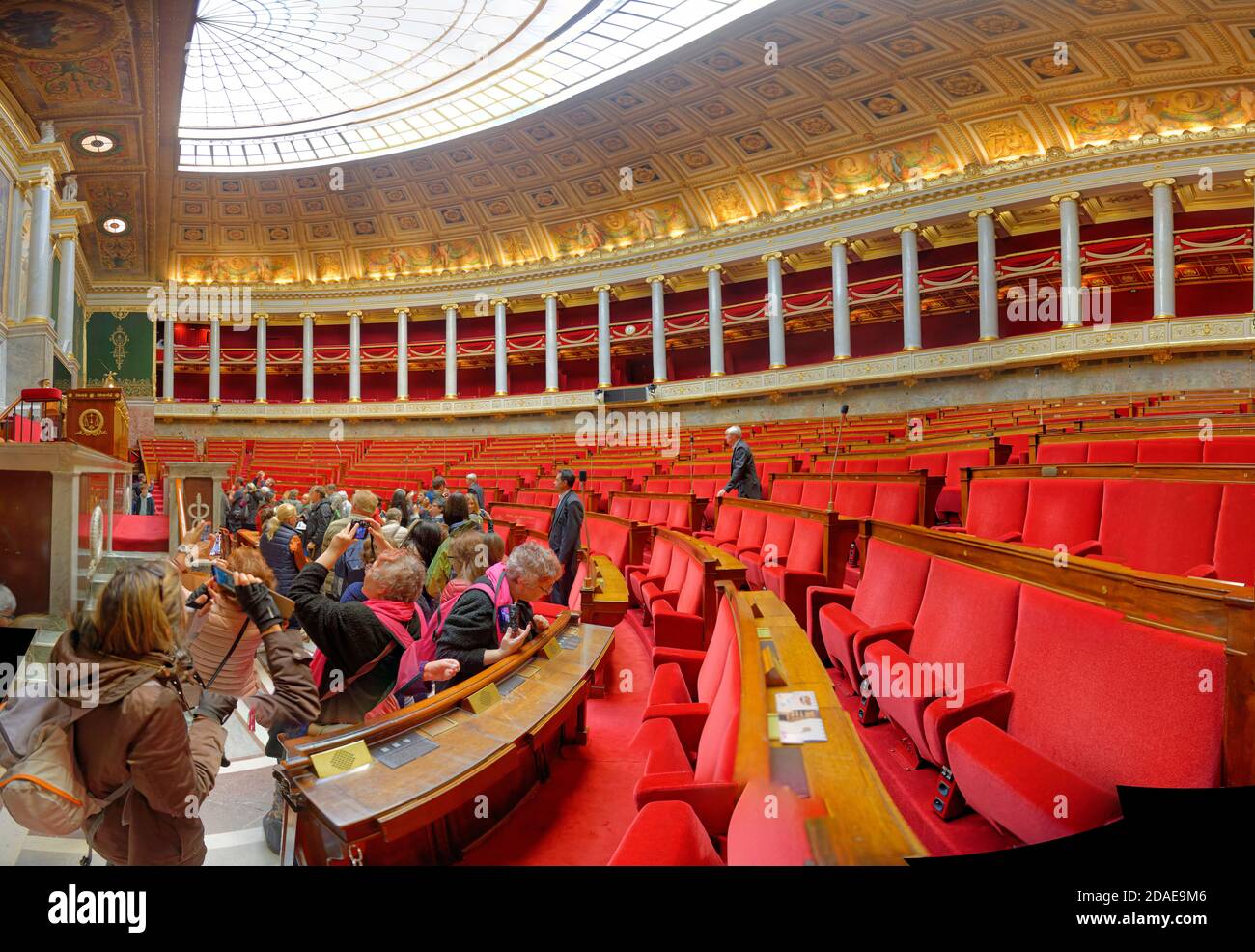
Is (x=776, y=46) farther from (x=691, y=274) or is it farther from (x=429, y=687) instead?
(x=429, y=687)

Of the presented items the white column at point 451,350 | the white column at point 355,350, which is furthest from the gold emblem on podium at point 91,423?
the white column at point 355,350

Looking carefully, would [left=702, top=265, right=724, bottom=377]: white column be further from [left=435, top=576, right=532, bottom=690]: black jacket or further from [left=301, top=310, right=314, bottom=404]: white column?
[left=435, top=576, right=532, bottom=690]: black jacket

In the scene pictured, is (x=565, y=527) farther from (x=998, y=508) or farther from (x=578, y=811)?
(x=998, y=508)

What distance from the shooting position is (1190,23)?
930 centimetres

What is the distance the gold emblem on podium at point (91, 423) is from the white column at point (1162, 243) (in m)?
14.8

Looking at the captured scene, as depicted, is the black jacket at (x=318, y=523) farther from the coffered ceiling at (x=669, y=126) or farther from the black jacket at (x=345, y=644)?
the coffered ceiling at (x=669, y=126)

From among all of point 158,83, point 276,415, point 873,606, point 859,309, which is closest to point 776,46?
point 859,309

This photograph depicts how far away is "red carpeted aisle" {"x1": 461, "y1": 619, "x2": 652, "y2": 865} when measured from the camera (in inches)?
54.2

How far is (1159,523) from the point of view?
108 inches

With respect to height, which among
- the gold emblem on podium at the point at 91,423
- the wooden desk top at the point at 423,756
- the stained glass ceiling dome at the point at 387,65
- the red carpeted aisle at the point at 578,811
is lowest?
the red carpeted aisle at the point at 578,811

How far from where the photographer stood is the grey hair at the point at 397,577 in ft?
5.82

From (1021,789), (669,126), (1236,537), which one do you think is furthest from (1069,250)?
(1021,789)

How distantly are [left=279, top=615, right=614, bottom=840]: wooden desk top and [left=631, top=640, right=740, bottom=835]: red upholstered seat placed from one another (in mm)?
266

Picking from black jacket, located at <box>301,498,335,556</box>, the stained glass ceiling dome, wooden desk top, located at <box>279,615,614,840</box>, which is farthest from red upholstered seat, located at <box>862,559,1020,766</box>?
the stained glass ceiling dome
